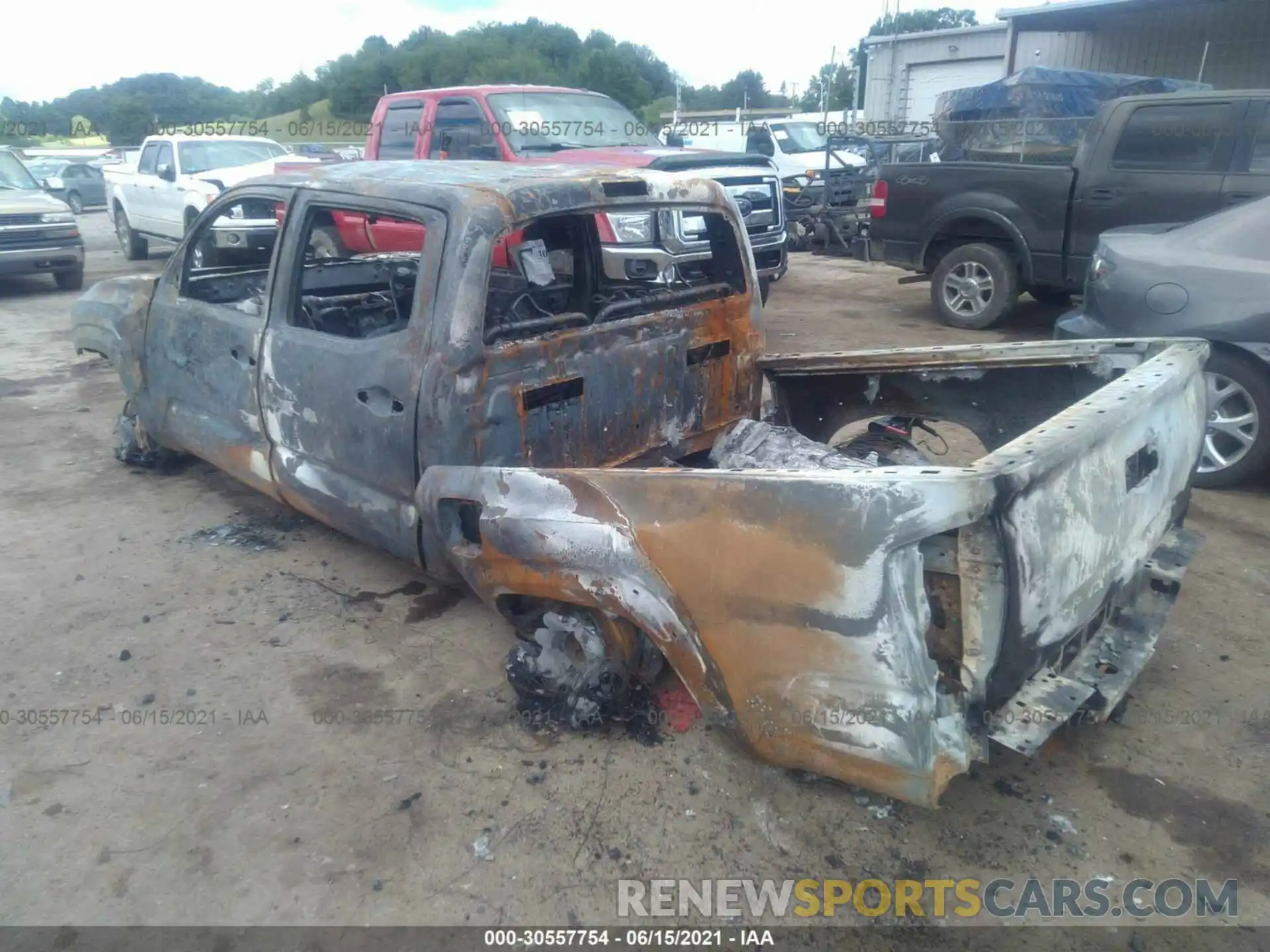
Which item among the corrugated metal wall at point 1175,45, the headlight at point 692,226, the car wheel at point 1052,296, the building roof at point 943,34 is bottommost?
the car wheel at point 1052,296

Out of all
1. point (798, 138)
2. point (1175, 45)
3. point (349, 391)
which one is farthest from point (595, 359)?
point (1175, 45)

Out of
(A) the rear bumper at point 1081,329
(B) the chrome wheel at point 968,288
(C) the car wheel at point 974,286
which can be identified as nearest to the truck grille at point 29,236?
(C) the car wheel at point 974,286

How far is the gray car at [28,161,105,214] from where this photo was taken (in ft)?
76.3

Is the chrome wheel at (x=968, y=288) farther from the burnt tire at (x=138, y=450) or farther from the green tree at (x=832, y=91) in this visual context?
the green tree at (x=832, y=91)

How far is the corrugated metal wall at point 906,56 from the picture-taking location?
21.4 m

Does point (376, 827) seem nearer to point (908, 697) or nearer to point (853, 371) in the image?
point (908, 697)

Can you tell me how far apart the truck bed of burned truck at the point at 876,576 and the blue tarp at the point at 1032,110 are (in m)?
8.53

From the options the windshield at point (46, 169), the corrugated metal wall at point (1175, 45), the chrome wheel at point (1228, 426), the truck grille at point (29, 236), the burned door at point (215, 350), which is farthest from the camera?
the windshield at point (46, 169)

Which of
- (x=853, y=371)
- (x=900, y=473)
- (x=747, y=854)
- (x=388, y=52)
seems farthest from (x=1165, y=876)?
(x=388, y=52)

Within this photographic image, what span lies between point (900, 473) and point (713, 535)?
1.64 ft

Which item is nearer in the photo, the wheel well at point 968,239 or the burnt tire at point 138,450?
the burnt tire at point 138,450

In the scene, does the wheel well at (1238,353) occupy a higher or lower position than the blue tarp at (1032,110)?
lower

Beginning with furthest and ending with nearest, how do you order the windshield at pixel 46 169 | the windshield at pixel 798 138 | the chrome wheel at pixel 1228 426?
the windshield at pixel 46 169 < the windshield at pixel 798 138 < the chrome wheel at pixel 1228 426

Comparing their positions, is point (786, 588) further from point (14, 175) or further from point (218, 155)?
point (14, 175)
